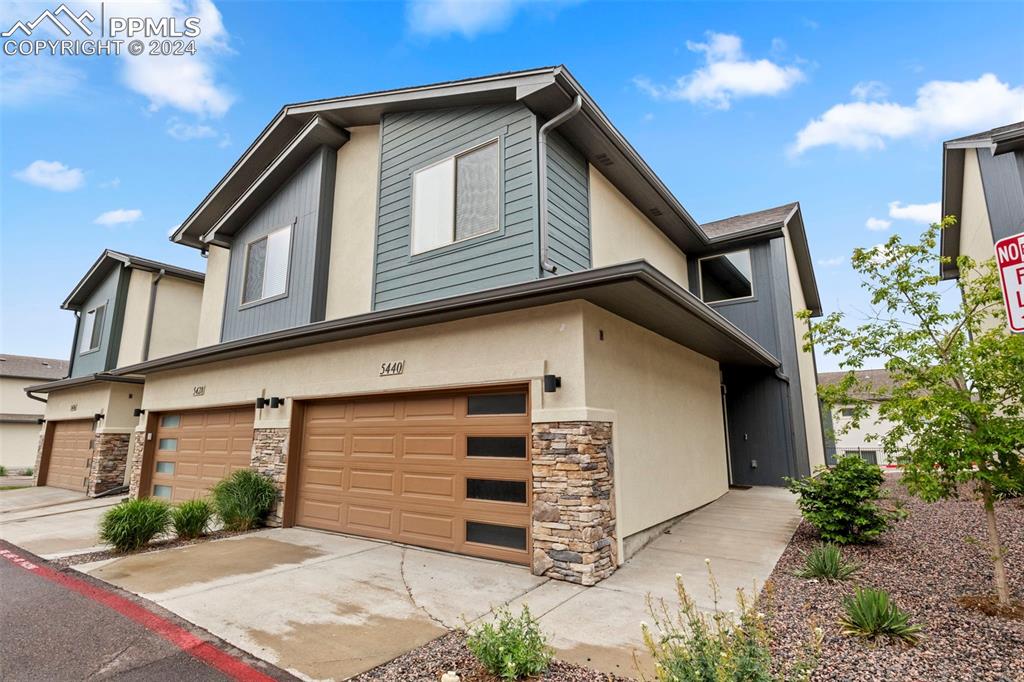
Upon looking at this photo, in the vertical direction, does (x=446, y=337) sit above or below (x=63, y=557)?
above

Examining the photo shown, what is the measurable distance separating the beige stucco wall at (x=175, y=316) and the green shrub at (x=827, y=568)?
1712 cm

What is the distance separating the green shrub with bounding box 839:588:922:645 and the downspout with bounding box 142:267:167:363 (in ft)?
58.3

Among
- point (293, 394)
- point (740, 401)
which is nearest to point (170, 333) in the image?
point (293, 394)

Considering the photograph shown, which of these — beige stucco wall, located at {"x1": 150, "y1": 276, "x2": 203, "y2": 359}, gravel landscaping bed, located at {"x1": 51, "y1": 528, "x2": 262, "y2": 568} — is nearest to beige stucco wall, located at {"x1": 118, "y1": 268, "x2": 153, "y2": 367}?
beige stucco wall, located at {"x1": 150, "y1": 276, "x2": 203, "y2": 359}

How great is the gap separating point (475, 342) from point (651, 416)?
9.59ft

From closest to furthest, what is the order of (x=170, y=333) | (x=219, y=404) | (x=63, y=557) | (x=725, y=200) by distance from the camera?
1. (x=63, y=557)
2. (x=219, y=404)
3. (x=170, y=333)
4. (x=725, y=200)

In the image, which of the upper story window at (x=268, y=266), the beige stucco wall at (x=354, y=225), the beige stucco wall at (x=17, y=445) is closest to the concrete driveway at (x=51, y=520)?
the upper story window at (x=268, y=266)

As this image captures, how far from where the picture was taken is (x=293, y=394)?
884 cm

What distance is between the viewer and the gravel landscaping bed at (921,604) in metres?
3.13

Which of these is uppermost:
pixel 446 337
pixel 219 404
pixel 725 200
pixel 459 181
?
pixel 725 200

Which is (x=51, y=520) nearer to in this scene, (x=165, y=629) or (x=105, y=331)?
(x=105, y=331)

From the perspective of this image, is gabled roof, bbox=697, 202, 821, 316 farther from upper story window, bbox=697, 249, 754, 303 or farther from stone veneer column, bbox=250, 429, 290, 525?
stone veneer column, bbox=250, 429, 290, 525

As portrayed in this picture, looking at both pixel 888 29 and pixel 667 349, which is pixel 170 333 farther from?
pixel 888 29

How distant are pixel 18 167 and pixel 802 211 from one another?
19929mm
